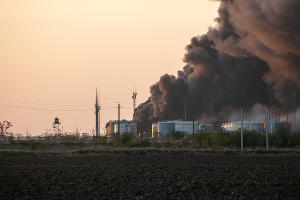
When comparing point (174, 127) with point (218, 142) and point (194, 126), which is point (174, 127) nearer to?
point (194, 126)

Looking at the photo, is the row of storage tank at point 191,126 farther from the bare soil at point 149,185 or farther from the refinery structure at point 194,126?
the bare soil at point 149,185

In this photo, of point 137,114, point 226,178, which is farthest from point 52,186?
point 137,114

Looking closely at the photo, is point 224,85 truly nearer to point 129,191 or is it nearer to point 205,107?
point 205,107

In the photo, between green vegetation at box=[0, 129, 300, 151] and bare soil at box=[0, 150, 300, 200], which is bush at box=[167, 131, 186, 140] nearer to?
green vegetation at box=[0, 129, 300, 151]

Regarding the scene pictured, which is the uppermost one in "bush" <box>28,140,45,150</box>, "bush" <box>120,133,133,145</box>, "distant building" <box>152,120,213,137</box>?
"distant building" <box>152,120,213,137</box>

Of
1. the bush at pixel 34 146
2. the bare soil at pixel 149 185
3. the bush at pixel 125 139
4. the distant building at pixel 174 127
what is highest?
the distant building at pixel 174 127

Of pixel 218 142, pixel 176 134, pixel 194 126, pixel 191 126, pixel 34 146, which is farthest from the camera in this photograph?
pixel 191 126

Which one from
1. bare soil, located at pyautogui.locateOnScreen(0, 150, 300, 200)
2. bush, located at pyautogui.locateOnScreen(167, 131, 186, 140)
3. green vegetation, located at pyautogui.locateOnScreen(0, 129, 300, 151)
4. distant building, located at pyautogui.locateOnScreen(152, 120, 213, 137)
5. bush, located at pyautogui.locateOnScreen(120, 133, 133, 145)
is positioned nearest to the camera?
bare soil, located at pyautogui.locateOnScreen(0, 150, 300, 200)

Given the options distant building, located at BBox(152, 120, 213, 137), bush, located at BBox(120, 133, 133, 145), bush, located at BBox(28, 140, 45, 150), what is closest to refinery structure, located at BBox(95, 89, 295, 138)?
distant building, located at BBox(152, 120, 213, 137)

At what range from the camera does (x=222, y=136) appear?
55.8 meters

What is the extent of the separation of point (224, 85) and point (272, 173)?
7041 cm

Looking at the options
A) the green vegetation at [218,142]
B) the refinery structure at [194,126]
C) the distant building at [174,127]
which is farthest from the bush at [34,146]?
the distant building at [174,127]

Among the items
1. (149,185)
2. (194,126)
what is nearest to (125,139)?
(194,126)

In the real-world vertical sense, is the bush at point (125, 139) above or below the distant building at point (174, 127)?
below
